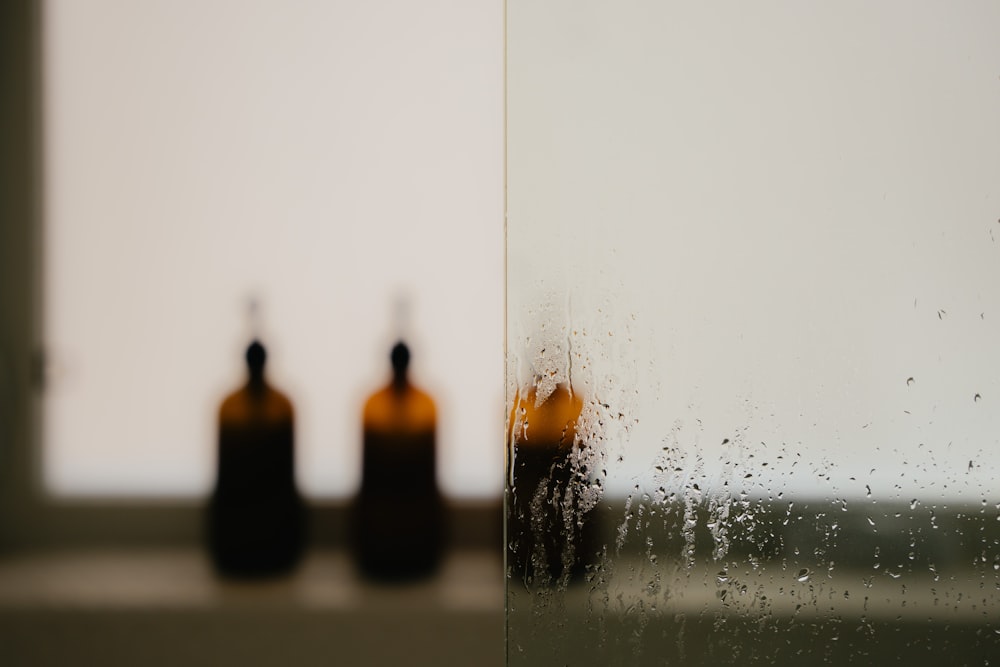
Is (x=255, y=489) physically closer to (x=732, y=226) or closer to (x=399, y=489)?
(x=399, y=489)

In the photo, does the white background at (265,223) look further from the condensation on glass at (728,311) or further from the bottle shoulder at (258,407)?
the condensation on glass at (728,311)

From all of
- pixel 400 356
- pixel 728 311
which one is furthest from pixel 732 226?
pixel 400 356

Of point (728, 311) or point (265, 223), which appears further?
point (265, 223)

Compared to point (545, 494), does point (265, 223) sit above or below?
above

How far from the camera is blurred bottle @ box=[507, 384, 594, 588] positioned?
0.96 ft

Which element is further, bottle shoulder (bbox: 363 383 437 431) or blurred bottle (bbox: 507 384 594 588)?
bottle shoulder (bbox: 363 383 437 431)

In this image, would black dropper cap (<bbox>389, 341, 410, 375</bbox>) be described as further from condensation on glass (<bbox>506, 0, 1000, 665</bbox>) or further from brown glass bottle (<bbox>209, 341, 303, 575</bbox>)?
condensation on glass (<bbox>506, 0, 1000, 665</bbox>)

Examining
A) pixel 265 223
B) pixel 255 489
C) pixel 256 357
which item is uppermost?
pixel 265 223

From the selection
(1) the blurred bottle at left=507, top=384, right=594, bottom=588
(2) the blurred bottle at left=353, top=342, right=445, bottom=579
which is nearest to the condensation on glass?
(1) the blurred bottle at left=507, top=384, right=594, bottom=588

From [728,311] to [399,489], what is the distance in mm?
371

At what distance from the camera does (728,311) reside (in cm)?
30

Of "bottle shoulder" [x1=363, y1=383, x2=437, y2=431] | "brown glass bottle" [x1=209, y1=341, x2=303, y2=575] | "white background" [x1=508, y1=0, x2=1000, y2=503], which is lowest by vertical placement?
"brown glass bottle" [x1=209, y1=341, x2=303, y2=575]

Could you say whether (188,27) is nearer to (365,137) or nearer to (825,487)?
(365,137)

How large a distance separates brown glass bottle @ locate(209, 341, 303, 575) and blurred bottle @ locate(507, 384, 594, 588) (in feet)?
1.18
